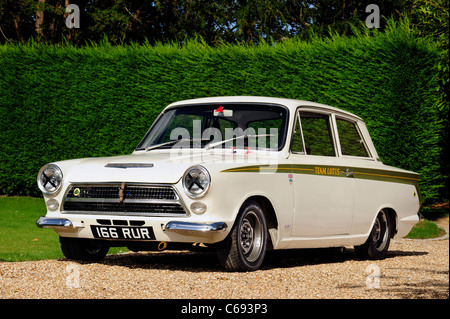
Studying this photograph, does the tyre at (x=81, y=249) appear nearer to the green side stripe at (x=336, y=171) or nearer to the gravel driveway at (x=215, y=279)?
the gravel driveway at (x=215, y=279)

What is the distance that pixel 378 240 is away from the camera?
865cm

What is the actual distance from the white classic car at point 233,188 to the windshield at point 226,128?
0.5 inches

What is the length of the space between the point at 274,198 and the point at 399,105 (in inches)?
262

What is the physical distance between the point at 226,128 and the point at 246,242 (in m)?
1.41

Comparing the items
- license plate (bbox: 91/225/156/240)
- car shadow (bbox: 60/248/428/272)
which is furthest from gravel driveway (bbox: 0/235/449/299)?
license plate (bbox: 91/225/156/240)

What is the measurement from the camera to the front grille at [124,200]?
6.27m

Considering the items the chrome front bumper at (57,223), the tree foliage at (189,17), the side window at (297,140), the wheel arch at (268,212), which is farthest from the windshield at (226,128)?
the tree foliage at (189,17)

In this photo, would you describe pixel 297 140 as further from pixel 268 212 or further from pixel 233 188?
pixel 233 188

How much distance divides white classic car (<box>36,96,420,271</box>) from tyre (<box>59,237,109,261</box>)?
0.01 meters

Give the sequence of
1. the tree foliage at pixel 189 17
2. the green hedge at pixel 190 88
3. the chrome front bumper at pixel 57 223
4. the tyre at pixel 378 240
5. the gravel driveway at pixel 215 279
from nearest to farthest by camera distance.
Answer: the gravel driveway at pixel 215 279
the chrome front bumper at pixel 57 223
the tyre at pixel 378 240
the green hedge at pixel 190 88
the tree foliage at pixel 189 17

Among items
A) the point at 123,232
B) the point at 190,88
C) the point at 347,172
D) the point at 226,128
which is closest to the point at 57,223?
the point at 123,232

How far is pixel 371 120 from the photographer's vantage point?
12.8 metres

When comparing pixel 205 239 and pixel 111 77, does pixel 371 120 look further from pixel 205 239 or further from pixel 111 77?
pixel 205 239

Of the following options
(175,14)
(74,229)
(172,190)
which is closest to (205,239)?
(172,190)
